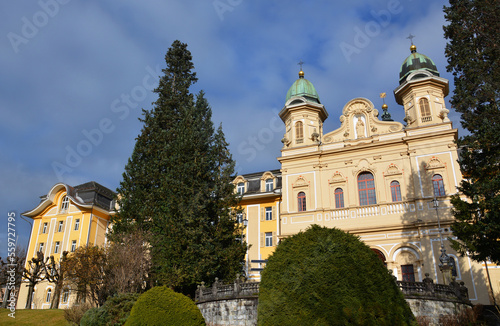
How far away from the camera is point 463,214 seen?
15.9m

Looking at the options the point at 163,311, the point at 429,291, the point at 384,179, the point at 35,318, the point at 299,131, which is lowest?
the point at 35,318

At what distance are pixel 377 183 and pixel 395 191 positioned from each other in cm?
139

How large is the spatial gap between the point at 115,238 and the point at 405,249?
19772 mm

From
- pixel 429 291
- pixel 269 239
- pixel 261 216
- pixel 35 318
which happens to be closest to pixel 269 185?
pixel 261 216

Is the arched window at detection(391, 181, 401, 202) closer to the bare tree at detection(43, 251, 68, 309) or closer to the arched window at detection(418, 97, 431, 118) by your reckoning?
the arched window at detection(418, 97, 431, 118)

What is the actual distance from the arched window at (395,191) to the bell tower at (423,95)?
487 centimetres

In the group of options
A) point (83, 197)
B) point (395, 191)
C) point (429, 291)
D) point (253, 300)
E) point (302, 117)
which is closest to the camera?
point (429, 291)

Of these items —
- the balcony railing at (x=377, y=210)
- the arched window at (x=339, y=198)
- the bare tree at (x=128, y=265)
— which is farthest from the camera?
the arched window at (x=339, y=198)

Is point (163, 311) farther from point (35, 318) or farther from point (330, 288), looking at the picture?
point (35, 318)

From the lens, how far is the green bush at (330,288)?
7.49 m

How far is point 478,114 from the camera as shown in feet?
54.4

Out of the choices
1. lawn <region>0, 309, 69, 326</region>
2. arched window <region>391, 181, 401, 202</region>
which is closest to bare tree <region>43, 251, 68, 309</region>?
lawn <region>0, 309, 69, 326</region>

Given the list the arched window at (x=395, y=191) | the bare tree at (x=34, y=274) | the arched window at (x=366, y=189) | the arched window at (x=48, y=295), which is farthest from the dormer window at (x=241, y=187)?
the arched window at (x=48, y=295)

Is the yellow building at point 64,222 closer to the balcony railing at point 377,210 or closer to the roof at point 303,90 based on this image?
the roof at point 303,90
